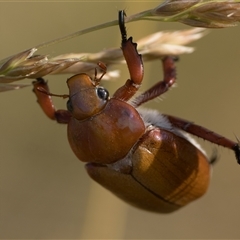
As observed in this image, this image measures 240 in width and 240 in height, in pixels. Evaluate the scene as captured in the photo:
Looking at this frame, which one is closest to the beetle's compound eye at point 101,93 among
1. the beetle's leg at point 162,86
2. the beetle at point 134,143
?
the beetle at point 134,143

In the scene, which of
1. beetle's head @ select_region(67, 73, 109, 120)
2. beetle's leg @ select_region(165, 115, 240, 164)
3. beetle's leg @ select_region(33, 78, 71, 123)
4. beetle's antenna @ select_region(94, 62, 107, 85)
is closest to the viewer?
beetle's antenna @ select_region(94, 62, 107, 85)

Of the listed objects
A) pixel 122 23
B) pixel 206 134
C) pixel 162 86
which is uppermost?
pixel 122 23

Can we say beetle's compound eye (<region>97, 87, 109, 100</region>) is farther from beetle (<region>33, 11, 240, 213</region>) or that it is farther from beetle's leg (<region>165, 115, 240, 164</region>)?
beetle's leg (<region>165, 115, 240, 164</region>)

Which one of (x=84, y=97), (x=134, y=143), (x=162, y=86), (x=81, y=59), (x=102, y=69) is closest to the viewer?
(x=81, y=59)

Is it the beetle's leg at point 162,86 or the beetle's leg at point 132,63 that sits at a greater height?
the beetle's leg at point 132,63

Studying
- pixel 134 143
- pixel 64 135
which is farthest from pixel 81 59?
pixel 64 135

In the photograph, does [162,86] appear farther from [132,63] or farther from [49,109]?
[49,109]

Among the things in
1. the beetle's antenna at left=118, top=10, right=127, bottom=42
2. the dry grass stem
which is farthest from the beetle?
the beetle's antenna at left=118, top=10, right=127, bottom=42

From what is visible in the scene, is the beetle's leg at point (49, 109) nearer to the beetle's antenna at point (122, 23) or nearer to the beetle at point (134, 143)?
the beetle at point (134, 143)
